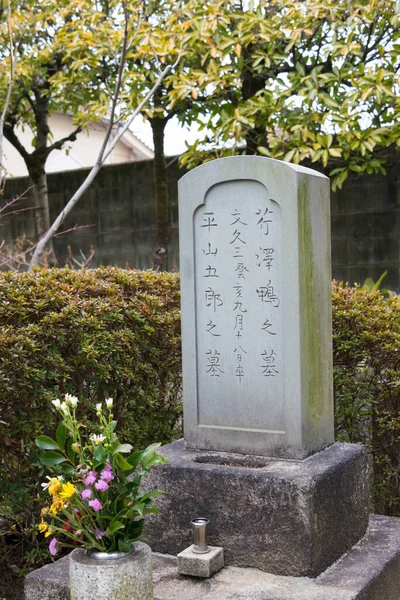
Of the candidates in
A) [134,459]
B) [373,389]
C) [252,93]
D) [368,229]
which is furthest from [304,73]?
[134,459]

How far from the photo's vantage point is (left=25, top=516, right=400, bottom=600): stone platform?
2.92 m

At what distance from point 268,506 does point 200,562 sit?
384 millimetres

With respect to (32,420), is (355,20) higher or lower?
higher

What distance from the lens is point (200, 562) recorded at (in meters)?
3.09

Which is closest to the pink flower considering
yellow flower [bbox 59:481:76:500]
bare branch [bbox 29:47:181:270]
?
yellow flower [bbox 59:481:76:500]

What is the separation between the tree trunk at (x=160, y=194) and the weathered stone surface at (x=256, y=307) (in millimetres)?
6049

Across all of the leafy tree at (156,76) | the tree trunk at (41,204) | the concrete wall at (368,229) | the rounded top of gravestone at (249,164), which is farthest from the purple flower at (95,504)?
the tree trunk at (41,204)

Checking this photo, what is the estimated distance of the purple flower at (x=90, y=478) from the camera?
2602 millimetres

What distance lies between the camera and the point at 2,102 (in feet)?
32.7

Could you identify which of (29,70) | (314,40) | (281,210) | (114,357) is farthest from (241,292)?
(29,70)

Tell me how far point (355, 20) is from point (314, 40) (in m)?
0.85

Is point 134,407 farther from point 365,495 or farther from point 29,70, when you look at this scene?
point 29,70

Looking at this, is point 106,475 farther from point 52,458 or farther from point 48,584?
point 48,584

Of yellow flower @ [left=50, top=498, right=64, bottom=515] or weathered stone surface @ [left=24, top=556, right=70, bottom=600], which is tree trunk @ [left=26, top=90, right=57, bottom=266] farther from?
yellow flower @ [left=50, top=498, right=64, bottom=515]
